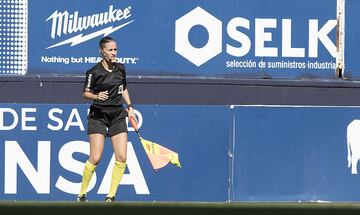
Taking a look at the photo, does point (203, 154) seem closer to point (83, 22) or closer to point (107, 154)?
point (107, 154)

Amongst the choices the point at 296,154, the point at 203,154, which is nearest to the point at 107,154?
the point at 203,154

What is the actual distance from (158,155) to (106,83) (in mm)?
1091

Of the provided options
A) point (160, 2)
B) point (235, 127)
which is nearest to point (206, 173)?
point (235, 127)

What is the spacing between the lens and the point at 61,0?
10.4m

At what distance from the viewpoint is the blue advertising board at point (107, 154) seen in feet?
33.5

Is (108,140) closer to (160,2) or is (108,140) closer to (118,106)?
(118,106)

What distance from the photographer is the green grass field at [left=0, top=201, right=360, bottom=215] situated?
28.9 feet

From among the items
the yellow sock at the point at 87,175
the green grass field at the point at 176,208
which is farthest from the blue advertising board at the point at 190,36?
the green grass field at the point at 176,208

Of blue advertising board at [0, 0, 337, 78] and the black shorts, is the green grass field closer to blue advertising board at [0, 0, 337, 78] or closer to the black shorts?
the black shorts

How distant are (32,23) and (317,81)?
10.6 ft

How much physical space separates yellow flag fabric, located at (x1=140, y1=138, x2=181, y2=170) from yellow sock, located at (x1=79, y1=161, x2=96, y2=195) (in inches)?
31.1

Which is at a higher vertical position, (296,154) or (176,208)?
(296,154)

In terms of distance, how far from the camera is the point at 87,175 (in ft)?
32.0

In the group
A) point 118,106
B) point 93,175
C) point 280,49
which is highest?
point 280,49
